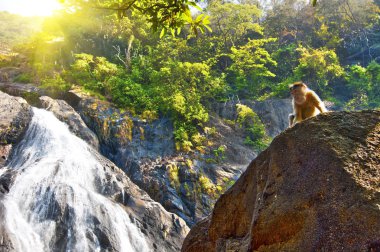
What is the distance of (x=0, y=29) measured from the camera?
5416 cm

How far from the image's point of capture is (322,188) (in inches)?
111

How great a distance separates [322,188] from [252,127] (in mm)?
20012

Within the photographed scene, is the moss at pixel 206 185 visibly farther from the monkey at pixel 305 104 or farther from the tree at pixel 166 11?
the tree at pixel 166 11

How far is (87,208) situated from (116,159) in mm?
5247

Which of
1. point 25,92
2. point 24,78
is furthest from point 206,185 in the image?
point 24,78

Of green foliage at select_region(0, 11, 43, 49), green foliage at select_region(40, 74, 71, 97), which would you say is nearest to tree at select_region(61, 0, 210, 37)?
green foliage at select_region(40, 74, 71, 97)

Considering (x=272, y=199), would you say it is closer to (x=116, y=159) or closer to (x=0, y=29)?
(x=116, y=159)

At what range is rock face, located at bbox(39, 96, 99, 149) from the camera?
57.2ft

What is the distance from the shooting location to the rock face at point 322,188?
250 cm

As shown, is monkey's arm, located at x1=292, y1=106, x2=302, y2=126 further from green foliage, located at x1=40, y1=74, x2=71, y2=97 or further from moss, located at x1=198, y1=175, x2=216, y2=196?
green foliage, located at x1=40, y1=74, x2=71, y2=97

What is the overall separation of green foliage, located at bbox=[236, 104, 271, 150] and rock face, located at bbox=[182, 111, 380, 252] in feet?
59.9

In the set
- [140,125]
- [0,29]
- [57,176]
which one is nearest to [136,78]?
[140,125]

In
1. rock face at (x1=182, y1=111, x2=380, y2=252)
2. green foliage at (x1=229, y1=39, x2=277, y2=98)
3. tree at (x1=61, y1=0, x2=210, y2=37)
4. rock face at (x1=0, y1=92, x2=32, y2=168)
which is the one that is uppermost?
green foliage at (x1=229, y1=39, x2=277, y2=98)

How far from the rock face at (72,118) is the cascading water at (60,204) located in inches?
51.7
